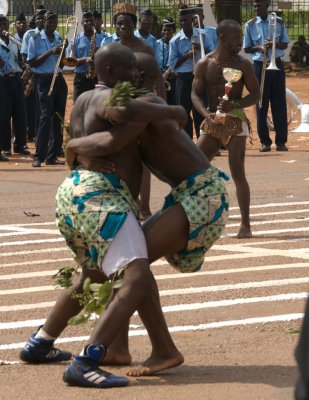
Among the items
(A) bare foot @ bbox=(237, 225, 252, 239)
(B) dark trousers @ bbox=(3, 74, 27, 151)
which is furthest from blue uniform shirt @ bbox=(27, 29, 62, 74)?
(A) bare foot @ bbox=(237, 225, 252, 239)

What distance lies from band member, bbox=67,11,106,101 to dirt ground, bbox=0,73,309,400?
457 centimetres

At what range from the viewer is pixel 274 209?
13.5 meters

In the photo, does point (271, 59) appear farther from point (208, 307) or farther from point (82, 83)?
point (208, 307)

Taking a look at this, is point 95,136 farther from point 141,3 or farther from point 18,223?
point 141,3

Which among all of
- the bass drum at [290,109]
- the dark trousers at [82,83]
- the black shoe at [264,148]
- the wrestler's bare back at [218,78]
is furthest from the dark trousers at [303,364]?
the bass drum at [290,109]

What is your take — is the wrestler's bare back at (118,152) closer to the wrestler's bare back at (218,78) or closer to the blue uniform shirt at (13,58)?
the wrestler's bare back at (218,78)

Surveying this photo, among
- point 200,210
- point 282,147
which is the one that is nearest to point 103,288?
point 200,210

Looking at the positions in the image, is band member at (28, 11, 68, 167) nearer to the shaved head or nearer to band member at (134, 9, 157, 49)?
band member at (134, 9, 157, 49)

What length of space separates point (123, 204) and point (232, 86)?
527 centimetres

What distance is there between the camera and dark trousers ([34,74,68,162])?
60.0 ft

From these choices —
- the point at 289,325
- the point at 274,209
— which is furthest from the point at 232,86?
the point at 289,325

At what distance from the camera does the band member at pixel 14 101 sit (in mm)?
19672

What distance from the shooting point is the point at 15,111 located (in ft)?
65.6

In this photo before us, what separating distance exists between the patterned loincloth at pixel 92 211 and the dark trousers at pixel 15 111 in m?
13.3
